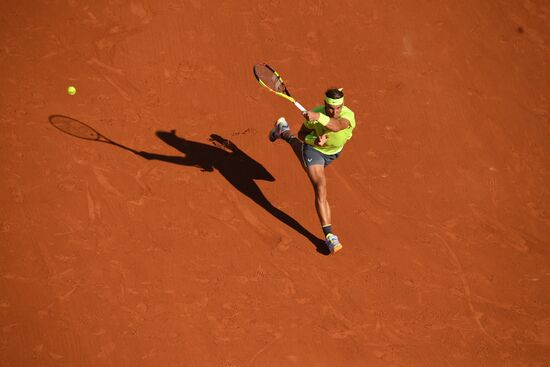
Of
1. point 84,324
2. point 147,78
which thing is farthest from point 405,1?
point 84,324

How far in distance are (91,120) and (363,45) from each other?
4203mm

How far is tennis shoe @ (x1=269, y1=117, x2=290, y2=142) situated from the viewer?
802cm

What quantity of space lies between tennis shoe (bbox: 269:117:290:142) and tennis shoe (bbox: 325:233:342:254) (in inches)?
55.8

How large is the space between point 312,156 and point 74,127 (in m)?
3.31

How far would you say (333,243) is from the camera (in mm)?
7500

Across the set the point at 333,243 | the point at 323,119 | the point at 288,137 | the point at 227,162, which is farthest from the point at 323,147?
the point at 227,162

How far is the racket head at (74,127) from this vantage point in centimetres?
855

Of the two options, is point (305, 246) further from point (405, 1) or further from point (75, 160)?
point (405, 1)

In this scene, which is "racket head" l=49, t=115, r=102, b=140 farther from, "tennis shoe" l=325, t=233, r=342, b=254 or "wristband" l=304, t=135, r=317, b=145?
"tennis shoe" l=325, t=233, r=342, b=254

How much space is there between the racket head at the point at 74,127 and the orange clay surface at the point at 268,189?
10cm

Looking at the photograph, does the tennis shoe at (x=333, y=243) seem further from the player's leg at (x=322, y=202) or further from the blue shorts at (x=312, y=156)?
the blue shorts at (x=312, y=156)

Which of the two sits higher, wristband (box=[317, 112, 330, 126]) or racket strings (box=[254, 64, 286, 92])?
wristband (box=[317, 112, 330, 126])

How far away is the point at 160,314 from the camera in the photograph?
Answer: 6.88m

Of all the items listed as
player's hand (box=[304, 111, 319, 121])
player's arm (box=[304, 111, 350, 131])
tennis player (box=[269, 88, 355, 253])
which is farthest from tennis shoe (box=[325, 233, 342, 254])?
player's hand (box=[304, 111, 319, 121])
